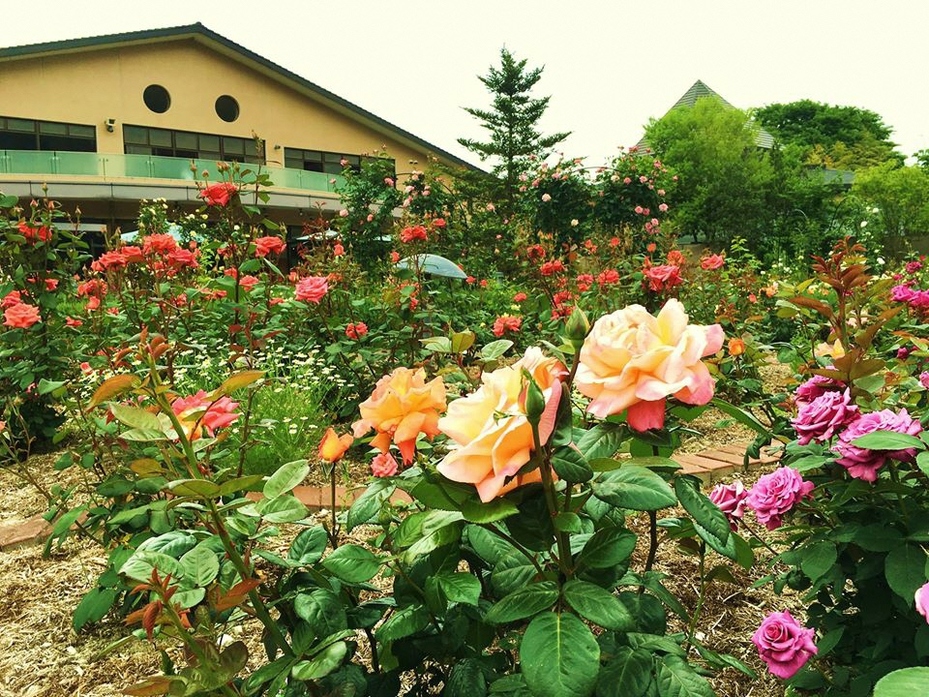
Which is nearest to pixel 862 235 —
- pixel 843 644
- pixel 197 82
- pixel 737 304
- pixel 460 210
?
pixel 460 210

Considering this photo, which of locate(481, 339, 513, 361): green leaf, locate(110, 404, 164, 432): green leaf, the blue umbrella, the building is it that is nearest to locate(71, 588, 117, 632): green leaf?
locate(110, 404, 164, 432): green leaf

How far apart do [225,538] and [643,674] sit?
561mm

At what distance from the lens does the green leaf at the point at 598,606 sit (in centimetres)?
70

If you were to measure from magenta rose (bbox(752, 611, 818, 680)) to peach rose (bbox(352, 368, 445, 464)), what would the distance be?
76cm

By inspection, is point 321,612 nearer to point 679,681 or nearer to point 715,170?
point 679,681

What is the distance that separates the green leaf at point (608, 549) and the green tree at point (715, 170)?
22.9m

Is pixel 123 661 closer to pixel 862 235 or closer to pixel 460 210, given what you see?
pixel 460 210

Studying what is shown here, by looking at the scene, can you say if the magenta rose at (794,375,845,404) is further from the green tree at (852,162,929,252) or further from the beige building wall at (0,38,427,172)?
the green tree at (852,162,929,252)

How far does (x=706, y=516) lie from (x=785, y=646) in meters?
0.56

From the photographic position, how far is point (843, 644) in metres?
1.30

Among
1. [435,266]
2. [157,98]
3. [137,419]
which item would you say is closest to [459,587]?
[137,419]

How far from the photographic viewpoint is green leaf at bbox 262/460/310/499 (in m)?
0.96

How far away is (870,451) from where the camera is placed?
3.52ft

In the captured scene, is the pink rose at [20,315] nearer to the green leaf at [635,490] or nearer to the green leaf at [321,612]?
the green leaf at [321,612]
